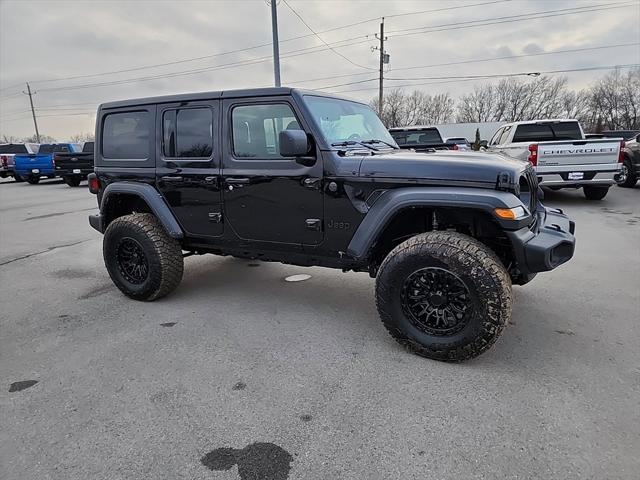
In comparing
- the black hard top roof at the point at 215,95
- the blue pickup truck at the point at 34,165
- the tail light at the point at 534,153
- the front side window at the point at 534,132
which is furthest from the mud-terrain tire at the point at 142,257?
the blue pickup truck at the point at 34,165

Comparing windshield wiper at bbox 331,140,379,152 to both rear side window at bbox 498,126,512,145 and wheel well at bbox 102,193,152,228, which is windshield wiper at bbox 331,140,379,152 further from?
rear side window at bbox 498,126,512,145

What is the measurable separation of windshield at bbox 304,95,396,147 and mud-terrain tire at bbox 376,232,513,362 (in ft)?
3.87

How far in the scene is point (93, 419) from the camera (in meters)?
2.54

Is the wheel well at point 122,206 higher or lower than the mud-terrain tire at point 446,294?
higher

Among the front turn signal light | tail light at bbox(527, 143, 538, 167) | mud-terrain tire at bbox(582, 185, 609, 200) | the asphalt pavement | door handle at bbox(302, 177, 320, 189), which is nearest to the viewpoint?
the asphalt pavement

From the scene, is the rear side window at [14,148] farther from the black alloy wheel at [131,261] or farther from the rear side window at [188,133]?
the rear side window at [188,133]

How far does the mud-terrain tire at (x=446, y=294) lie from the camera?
291 cm

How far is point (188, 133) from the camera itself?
4.11m

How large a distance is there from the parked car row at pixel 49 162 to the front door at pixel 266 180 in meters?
16.0

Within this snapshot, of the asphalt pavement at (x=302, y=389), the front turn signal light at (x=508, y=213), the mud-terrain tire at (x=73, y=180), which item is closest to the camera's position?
the asphalt pavement at (x=302, y=389)

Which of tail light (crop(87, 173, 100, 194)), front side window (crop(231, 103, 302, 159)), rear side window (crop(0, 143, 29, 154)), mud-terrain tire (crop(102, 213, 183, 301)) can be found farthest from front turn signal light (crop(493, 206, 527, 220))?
rear side window (crop(0, 143, 29, 154))

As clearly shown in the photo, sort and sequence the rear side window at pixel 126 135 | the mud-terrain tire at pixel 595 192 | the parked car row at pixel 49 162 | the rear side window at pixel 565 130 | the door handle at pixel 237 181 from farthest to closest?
1. the parked car row at pixel 49 162
2. the rear side window at pixel 565 130
3. the mud-terrain tire at pixel 595 192
4. the rear side window at pixel 126 135
5. the door handle at pixel 237 181

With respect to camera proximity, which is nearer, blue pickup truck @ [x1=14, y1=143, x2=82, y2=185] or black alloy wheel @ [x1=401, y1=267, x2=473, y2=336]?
black alloy wheel @ [x1=401, y1=267, x2=473, y2=336]

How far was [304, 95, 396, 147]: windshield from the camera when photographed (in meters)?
3.62
